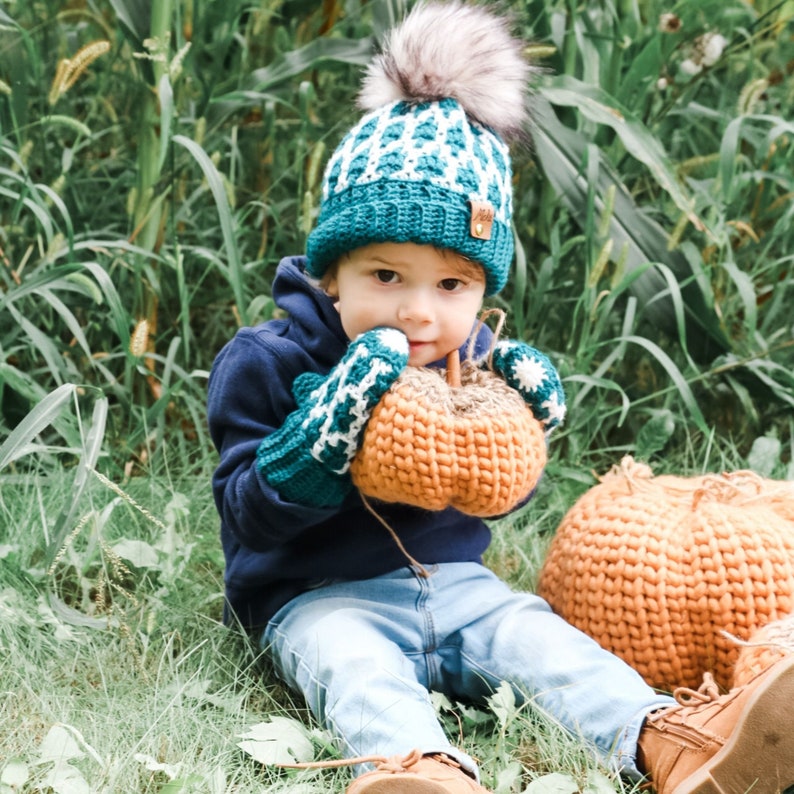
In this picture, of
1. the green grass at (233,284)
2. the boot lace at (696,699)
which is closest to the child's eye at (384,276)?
the green grass at (233,284)

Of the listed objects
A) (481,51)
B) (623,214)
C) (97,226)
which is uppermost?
(481,51)

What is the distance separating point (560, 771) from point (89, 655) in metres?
0.68

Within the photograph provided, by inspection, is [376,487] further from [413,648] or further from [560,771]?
[560,771]

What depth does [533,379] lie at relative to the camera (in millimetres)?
1495

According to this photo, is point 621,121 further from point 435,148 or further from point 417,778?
point 417,778

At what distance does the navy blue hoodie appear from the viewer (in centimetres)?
156

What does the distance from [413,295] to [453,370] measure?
0.12 meters

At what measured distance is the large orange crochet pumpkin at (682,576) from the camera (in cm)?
156

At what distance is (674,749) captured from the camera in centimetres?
133

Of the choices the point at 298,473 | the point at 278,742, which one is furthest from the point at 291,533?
the point at 278,742

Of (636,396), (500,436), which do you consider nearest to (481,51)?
(500,436)

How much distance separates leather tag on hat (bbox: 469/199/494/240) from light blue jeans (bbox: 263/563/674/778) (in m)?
0.50

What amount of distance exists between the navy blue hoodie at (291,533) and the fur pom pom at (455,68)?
312 mm

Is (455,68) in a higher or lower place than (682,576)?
higher
